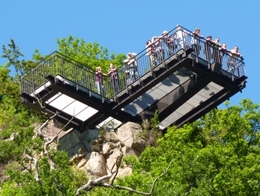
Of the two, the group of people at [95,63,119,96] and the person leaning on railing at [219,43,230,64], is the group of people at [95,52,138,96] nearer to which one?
the group of people at [95,63,119,96]

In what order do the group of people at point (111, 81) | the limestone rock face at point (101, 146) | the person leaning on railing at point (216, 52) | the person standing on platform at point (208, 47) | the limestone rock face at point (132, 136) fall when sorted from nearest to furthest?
the person standing on platform at point (208, 47), the person leaning on railing at point (216, 52), the group of people at point (111, 81), the limestone rock face at point (101, 146), the limestone rock face at point (132, 136)

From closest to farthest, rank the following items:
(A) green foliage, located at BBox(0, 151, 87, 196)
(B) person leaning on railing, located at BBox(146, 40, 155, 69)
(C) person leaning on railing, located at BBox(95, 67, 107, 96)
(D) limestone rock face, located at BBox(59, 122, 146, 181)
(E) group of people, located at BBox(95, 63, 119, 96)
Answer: (A) green foliage, located at BBox(0, 151, 87, 196)
(B) person leaning on railing, located at BBox(146, 40, 155, 69)
(C) person leaning on railing, located at BBox(95, 67, 107, 96)
(E) group of people, located at BBox(95, 63, 119, 96)
(D) limestone rock face, located at BBox(59, 122, 146, 181)

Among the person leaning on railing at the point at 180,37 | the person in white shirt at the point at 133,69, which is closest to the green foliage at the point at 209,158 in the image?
the person in white shirt at the point at 133,69

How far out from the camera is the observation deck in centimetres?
4447

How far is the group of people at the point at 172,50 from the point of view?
44.4 meters

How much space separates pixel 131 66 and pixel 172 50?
185cm

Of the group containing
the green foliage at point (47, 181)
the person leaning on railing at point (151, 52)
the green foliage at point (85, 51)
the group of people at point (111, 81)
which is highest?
the green foliage at point (85, 51)

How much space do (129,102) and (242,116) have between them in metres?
4.54

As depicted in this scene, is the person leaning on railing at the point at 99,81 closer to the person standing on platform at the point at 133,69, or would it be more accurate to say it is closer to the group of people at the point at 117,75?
the group of people at the point at 117,75

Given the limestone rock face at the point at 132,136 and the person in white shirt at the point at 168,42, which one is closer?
the person in white shirt at the point at 168,42

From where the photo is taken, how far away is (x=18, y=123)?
163ft

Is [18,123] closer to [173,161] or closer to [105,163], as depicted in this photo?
[105,163]

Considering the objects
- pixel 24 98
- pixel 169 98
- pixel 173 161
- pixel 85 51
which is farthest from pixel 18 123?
pixel 85 51

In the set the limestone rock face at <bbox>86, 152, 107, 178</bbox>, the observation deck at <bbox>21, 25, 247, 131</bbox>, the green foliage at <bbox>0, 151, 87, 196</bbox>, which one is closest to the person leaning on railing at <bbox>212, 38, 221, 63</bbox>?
the observation deck at <bbox>21, 25, 247, 131</bbox>
